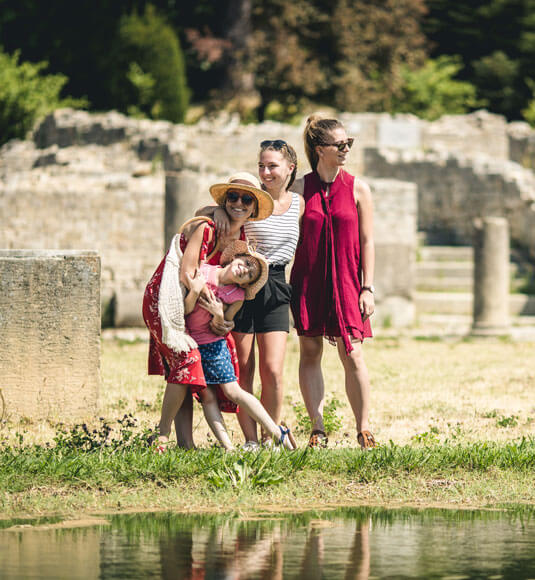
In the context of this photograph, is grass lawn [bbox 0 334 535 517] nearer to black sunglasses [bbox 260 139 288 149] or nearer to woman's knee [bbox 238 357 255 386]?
woman's knee [bbox 238 357 255 386]

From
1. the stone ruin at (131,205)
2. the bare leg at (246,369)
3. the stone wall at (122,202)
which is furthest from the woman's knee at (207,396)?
the stone wall at (122,202)

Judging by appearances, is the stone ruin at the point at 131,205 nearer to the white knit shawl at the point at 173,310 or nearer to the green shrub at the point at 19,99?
the green shrub at the point at 19,99

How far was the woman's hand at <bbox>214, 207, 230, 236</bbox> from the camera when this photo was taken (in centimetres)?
703

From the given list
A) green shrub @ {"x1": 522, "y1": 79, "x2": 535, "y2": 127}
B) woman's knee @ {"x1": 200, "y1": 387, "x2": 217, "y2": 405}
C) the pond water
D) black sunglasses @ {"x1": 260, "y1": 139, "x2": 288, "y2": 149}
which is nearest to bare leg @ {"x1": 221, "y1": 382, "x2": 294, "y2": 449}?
woman's knee @ {"x1": 200, "y1": 387, "x2": 217, "y2": 405}

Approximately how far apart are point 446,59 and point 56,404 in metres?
30.4

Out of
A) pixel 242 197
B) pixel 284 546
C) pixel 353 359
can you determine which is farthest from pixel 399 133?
pixel 284 546

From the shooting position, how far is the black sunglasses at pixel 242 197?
23.0 feet

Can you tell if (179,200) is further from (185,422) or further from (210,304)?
(210,304)

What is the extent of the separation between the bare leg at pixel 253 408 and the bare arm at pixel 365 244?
1018 millimetres

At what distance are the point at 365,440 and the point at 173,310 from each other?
141 cm

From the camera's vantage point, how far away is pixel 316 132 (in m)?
7.49

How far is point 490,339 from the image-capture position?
1719cm

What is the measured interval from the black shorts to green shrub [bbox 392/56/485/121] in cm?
2861

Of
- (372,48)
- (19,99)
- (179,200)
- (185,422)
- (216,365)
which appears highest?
(372,48)
